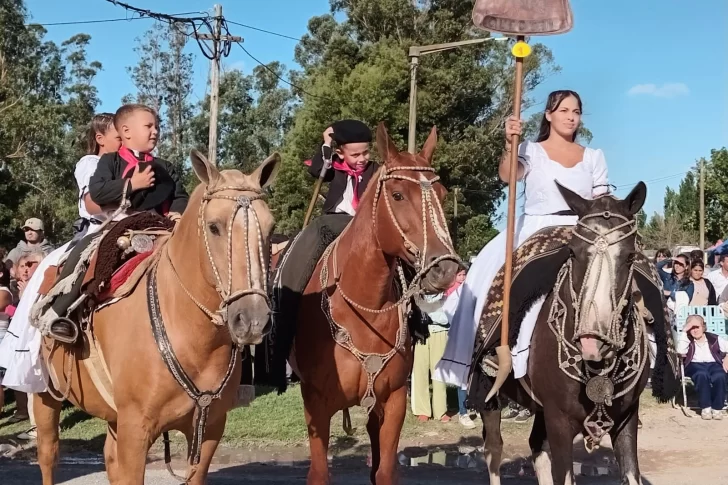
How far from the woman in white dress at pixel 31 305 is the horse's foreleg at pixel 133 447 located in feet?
5.42

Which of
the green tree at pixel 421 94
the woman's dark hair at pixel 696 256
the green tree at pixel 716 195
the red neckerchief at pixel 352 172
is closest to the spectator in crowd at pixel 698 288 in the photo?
the woman's dark hair at pixel 696 256

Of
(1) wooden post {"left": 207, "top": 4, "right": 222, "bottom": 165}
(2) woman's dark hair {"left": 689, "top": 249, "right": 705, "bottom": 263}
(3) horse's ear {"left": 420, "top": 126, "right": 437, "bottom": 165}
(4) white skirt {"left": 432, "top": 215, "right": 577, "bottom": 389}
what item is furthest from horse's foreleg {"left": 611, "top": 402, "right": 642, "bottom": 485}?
(1) wooden post {"left": 207, "top": 4, "right": 222, "bottom": 165}

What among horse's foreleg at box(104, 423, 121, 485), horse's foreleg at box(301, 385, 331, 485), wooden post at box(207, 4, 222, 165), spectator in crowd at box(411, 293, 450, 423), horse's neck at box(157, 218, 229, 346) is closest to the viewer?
horse's neck at box(157, 218, 229, 346)

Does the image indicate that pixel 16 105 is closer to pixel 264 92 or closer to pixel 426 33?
pixel 426 33

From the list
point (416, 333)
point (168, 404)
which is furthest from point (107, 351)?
point (416, 333)

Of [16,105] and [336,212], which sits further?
[16,105]

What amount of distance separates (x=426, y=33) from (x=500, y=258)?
2530 cm

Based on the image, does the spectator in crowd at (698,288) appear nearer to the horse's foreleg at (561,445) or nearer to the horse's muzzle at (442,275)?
the horse's foreleg at (561,445)

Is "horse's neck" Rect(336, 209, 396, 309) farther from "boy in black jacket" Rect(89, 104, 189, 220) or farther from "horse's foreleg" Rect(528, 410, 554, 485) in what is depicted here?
"horse's foreleg" Rect(528, 410, 554, 485)

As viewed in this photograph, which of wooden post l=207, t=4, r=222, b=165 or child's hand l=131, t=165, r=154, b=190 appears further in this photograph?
wooden post l=207, t=4, r=222, b=165

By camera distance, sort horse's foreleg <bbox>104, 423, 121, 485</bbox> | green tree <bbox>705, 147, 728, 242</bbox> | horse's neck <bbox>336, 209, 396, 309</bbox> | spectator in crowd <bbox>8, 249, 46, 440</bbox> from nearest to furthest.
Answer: horse's neck <bbox>336, 209, 396, 309</bbox>
horse's foreleg <bbox>104, 423, 121, 485</bbox>
spectator in crowd <bbox>8, 249, 46, 440</bbox>
green tree <bbox>705, 147, 728, 242</bbox>

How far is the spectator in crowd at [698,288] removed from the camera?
39.7ft

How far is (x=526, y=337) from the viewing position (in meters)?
5.30

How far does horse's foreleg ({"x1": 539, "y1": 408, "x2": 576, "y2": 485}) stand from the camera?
15.7 ft
